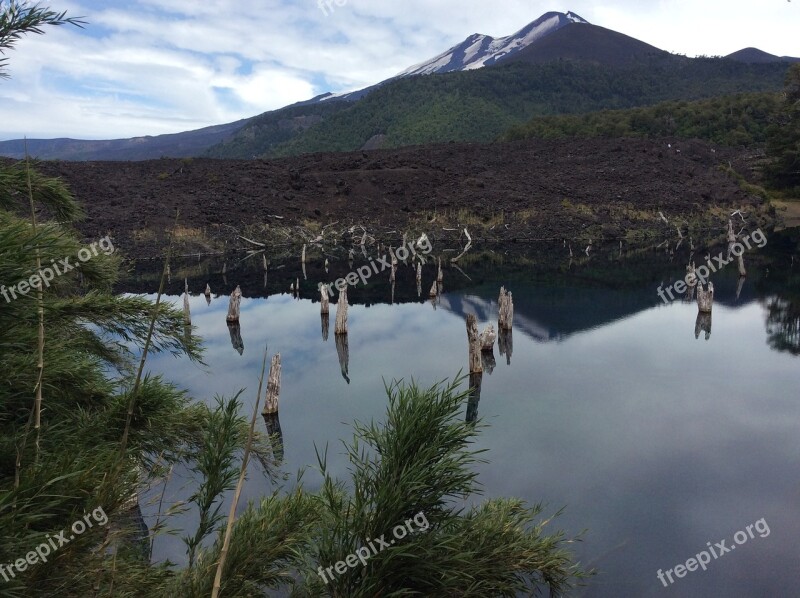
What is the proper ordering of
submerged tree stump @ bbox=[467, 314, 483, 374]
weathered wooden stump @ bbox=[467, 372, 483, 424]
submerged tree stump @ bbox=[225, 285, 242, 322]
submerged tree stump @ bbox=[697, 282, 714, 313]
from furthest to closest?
1. submerged tree stump @ bbox=[697, 282, 714, 313]
2. submerged tree stump @ bbox=[225, 285, 242, 322]
3. submerged tree stump @ bbox=[467, 314, 483, 374]
4. weathered wooden stump @ bbox=[467, 372, 483, 424]

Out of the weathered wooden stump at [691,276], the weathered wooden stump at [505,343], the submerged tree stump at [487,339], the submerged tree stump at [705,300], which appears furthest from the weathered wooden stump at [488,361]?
the weathered wooden stump at [691,276]

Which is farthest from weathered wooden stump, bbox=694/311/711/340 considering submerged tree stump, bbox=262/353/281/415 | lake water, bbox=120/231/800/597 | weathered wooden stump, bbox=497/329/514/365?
submerged tree stump, bbox=262/353/281/415

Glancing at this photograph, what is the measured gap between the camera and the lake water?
42.2 feet

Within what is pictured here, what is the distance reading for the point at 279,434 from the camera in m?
18.3

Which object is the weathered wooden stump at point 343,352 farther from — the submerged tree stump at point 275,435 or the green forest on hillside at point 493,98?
the green forest on hillside at point 493,98

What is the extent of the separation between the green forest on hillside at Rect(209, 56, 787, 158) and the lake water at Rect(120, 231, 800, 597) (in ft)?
297

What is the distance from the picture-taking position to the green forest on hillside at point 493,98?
130 meters

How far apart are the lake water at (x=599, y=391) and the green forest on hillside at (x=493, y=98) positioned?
297ft

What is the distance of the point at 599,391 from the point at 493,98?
13276cm

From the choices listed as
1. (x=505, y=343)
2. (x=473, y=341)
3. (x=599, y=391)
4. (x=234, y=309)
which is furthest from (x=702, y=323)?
(x=234, y=309)

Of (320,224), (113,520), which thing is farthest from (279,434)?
(320,224)

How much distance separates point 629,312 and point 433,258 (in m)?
20.2

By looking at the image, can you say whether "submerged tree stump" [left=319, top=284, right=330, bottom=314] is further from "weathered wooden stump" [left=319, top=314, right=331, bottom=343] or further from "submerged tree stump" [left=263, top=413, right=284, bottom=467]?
"submerged tree stump" [left=263, top=413, right=284, bottom=467]

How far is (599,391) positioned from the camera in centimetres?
2223
